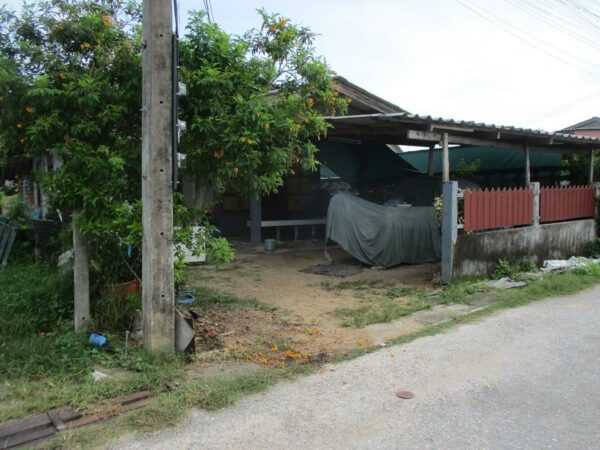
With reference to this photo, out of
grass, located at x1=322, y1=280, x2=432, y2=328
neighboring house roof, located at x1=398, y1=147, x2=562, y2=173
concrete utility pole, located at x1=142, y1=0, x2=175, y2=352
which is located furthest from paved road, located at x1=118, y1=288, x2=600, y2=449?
neighboring house roof, located at x1=398, y1=147, x2=562, y2=173

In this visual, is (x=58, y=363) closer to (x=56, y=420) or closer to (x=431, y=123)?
(x=56, y=420)

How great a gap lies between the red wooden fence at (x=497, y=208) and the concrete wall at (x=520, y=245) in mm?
174

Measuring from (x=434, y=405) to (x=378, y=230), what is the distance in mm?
6522

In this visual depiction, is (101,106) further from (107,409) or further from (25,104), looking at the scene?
(107,409)

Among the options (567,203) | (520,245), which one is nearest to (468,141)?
(520,245)

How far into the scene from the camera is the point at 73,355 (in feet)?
14.9

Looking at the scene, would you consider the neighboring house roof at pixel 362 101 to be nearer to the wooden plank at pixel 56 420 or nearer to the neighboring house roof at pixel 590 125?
the wooden plank at pixel 56 420

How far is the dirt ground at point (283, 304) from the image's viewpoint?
5301 mm

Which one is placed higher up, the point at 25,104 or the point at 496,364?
the point at 25,104

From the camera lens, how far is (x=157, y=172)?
4.55 metres

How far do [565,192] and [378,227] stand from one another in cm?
485

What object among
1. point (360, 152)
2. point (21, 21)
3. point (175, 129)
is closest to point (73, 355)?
point (175, 129)

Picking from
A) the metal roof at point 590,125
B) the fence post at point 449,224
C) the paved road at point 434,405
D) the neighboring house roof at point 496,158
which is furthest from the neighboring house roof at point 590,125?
the paved road at point 434,405

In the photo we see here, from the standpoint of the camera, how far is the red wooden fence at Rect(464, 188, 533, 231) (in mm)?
8617
